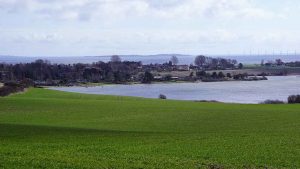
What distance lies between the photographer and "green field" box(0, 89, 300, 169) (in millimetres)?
15688

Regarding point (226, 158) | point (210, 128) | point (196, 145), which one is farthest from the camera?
point (210, 128)

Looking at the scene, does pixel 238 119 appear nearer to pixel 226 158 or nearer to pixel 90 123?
pixel 90 123

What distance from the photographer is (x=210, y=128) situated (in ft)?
104

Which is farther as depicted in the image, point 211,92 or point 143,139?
point 211,92

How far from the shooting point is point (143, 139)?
24.1 m

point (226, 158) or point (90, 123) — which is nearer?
point (226, 158)

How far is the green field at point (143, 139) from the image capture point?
618 inches

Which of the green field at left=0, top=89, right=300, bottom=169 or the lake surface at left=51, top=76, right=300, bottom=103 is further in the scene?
the lake surface at left=51, top=76, right=300, bottom=103

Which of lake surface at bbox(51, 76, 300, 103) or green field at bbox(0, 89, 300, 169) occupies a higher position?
green field at bbox(0, 89, 300, 169)

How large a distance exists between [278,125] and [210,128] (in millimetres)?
5025

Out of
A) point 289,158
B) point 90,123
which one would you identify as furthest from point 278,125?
point 289,158

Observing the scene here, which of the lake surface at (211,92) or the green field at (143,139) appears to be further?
the lake surface at (211,92)

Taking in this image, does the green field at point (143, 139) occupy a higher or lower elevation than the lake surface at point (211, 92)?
higher

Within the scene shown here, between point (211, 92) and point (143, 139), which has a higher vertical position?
point (143, 139)
